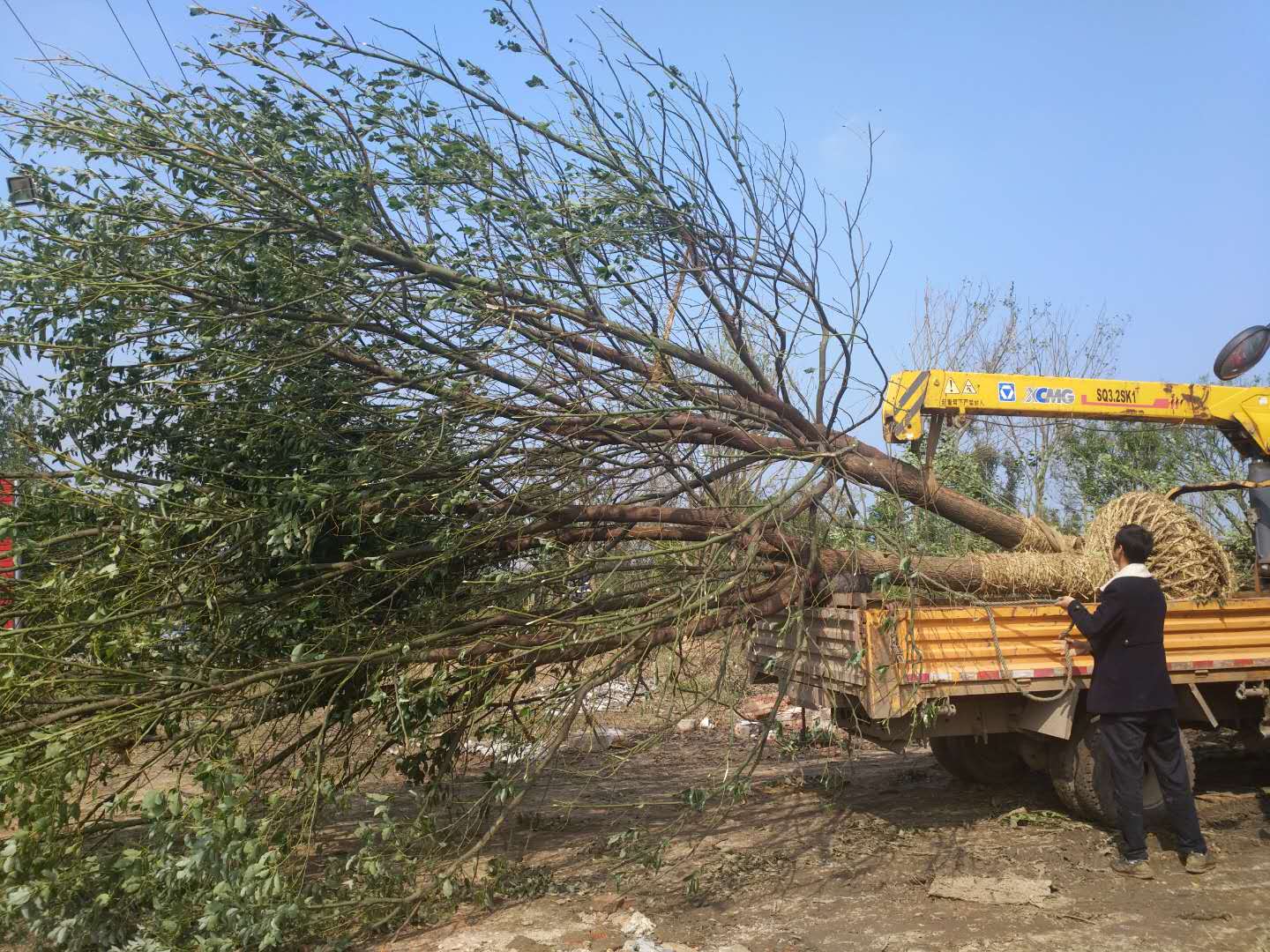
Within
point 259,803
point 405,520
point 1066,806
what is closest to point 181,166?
point 405,520

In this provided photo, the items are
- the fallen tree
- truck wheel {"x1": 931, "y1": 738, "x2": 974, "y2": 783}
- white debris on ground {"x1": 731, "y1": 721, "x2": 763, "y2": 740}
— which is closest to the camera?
the fallen tree

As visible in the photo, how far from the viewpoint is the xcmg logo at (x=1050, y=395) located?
7242 mm

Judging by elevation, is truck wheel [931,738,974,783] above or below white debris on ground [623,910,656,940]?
above

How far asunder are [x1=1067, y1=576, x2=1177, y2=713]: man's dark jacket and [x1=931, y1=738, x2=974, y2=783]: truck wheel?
179 centimetres

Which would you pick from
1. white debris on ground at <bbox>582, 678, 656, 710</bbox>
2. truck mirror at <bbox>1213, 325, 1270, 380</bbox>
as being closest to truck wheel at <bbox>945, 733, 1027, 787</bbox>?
white debris on ground at <bbox>582, 678, 656, 710</bbox>

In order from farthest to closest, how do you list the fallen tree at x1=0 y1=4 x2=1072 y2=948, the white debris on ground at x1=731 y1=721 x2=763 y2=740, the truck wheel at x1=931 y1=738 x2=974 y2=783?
1. the white debris on ground at x1=731 y1=721 x2=763 y2=740
2. the truck wheel at x1=931 y1=738 x2=974 y2=783
3. the fallen tree at x1=0 y1=4 x2=1072 y2=948

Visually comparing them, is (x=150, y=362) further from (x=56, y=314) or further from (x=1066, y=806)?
(x=1066, y=806)

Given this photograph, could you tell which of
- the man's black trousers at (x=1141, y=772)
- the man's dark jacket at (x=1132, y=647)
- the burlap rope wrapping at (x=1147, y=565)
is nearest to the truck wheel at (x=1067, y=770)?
the man's black trousers at (x=1141, y=772)

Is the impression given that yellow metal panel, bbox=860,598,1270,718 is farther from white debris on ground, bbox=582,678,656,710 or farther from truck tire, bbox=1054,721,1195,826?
white debris on ground, bbox=582,678,656,710

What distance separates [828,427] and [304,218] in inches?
126

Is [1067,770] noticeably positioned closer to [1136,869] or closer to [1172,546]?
[1136,869]

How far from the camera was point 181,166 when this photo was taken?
4.82 m

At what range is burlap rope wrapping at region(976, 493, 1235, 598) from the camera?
6422 millimetres

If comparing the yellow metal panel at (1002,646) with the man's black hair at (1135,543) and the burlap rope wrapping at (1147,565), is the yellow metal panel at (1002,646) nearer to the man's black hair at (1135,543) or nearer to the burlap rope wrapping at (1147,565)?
the burlap rope wrapping at (1147,565)
